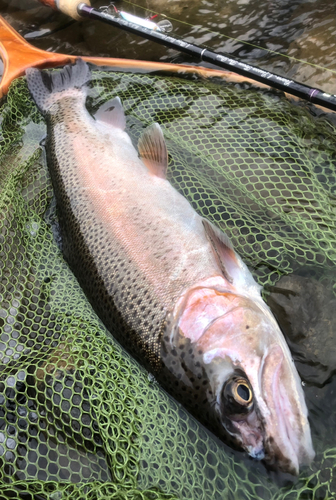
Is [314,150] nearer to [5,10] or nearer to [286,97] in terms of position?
[286,97]

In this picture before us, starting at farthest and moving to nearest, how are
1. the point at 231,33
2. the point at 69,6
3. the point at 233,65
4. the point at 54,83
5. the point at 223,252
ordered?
the point at 231,33, the point at 69,6, the point at 54,83, the point at 233,65, the point at 223,252

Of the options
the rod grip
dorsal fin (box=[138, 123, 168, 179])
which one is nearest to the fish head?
dorsal fin (box=[138, 123, 168, 179])

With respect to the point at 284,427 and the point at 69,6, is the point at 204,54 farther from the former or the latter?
the point at 284,427

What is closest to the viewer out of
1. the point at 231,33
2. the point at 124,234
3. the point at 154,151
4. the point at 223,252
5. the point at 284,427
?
the point at 284,427

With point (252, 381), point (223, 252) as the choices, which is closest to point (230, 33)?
point (223, 252)

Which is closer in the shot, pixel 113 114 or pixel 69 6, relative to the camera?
pixel 113 114

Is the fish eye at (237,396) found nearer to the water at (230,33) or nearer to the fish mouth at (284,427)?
the fish mouth at (284,427)
